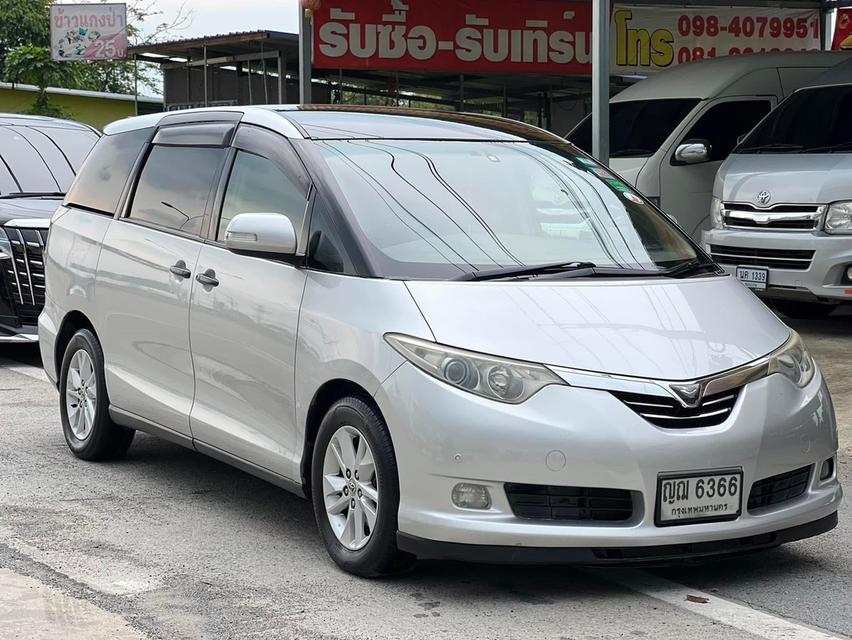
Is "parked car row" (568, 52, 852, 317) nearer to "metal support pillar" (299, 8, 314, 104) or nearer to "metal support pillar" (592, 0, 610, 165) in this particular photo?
"metal support pillar" (592, 0, 610, 165)

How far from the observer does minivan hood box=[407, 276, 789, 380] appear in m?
4.82

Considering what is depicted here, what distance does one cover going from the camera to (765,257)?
11.4 meters

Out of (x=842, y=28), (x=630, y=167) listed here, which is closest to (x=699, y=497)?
(x=630, y=167)

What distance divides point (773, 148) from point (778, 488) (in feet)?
24.4

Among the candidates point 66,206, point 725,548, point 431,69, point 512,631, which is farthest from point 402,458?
point 431,69

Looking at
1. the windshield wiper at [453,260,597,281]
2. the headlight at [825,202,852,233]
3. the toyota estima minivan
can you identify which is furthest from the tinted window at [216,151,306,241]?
the headlight at [825,202,852,233]

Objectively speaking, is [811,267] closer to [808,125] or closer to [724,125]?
[808,125]

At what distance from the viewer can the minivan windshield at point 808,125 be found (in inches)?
458

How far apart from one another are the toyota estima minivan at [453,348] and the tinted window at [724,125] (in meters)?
7.42

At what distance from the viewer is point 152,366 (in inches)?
257

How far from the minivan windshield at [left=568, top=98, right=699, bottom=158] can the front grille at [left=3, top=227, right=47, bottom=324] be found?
19.2ft

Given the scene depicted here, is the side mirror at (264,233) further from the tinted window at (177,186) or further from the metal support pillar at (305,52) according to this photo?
the metal support pillar at (305,52)

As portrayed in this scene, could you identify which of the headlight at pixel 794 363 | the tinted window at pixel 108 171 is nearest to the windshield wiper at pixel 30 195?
the tinted window at pixel 108 171

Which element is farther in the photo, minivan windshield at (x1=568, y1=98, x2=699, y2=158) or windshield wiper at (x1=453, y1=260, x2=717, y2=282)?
minivan windshield at (x1=568, y1=98, x2=699, y2=158)
